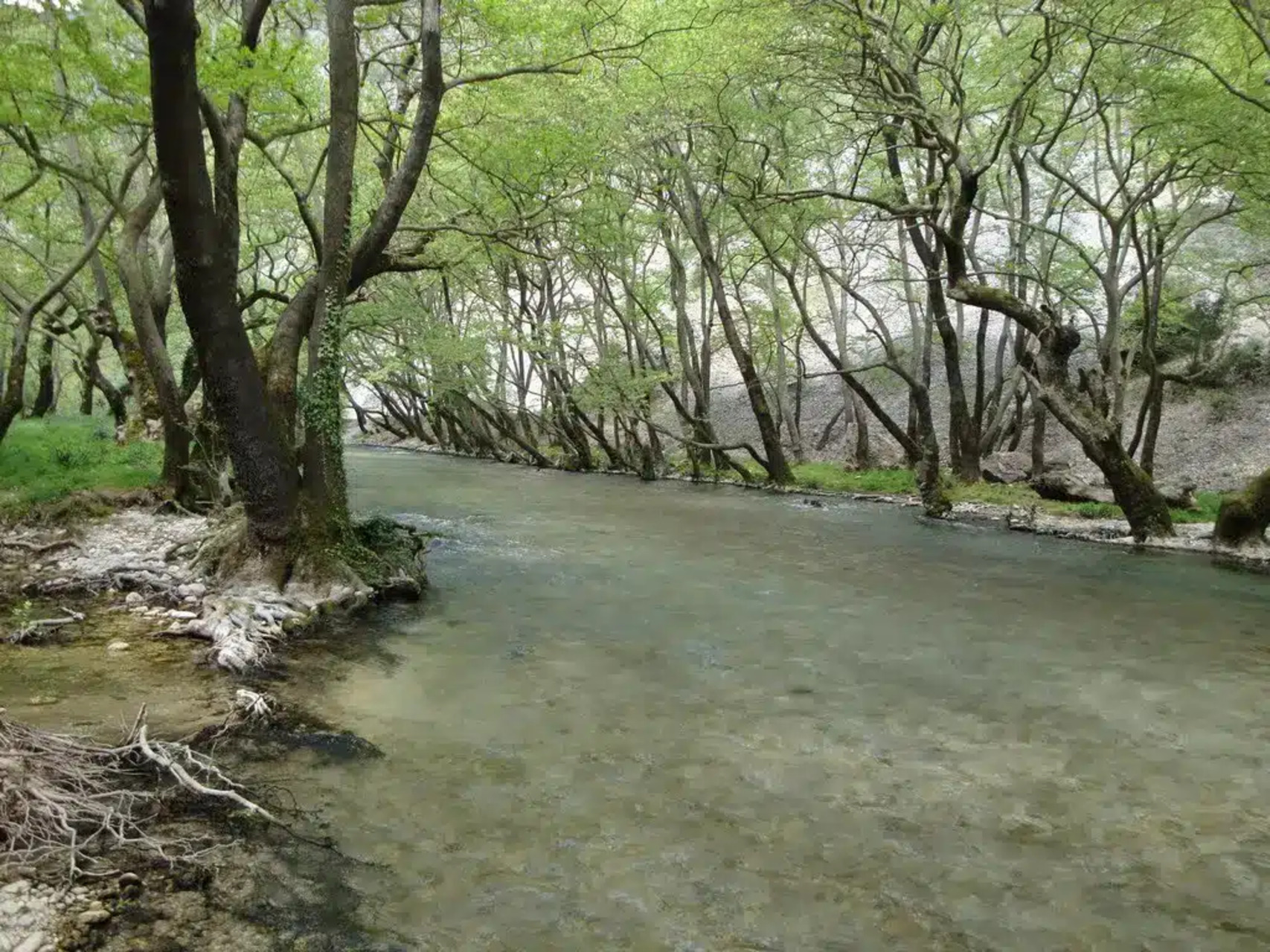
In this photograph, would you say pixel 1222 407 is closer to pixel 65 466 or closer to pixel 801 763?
pixel 801 763

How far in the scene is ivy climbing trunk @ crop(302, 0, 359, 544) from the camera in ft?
30.9

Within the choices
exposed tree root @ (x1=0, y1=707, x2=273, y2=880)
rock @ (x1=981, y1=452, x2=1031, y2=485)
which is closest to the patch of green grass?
rock @ (x1=981, y1=452, x2=1031, y2=485)

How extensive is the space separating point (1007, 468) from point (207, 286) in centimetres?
2188

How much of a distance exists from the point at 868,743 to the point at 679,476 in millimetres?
22720

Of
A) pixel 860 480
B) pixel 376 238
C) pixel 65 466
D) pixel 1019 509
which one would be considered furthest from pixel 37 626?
pixel 860 480

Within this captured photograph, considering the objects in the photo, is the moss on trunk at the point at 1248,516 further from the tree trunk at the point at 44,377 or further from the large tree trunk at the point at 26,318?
the tree trunk at the point at 44,377

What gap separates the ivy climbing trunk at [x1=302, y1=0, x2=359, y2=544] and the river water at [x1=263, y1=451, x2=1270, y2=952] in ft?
6.11

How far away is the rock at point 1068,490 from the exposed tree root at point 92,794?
1896 centimetres

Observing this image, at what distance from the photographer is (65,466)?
48.6ft

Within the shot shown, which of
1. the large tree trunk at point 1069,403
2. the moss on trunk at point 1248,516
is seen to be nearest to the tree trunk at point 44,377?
the large tree trunk at point 1069,403

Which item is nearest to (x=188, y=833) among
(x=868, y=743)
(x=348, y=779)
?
(x=348, y=779)

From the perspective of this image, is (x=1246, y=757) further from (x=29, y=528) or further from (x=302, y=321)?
(x=29, y=528)

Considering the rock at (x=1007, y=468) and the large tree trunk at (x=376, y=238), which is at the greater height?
the large tree trunk at (x=376, y=238)

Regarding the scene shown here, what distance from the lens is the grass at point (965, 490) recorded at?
680 inches
